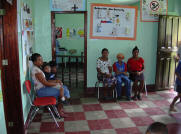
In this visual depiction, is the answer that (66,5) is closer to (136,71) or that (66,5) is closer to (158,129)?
(136,71)

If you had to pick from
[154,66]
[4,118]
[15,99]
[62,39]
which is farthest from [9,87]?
[62,39]

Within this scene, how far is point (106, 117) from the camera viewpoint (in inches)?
128

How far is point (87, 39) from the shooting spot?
4.28 m

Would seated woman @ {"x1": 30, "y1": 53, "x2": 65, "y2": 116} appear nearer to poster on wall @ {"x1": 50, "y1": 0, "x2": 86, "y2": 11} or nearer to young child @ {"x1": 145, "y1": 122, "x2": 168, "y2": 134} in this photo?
poster on wall @ {"x1": 50, "y1": 0, "x2": 86, "y2": 11}

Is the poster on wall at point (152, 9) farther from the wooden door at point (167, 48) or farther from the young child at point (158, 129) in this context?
the young child at point (158, 129)

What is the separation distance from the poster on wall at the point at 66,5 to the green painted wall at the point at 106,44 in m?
0.13

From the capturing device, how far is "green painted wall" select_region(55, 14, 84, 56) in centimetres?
752

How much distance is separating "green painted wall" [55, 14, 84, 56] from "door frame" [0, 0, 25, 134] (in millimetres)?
5298

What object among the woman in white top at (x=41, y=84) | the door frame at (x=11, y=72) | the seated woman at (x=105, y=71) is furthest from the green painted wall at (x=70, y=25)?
the door frame at (x=11, y=72)

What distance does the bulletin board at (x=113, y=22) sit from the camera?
4.21m

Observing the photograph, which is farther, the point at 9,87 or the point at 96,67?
the point at 96,67

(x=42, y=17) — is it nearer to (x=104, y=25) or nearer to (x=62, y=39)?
(x=104, y=25)

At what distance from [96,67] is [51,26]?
1.38 meters

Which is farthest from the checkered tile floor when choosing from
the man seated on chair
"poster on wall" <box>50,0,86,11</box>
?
"poster on wall" <box>50,0,86,11</box>
